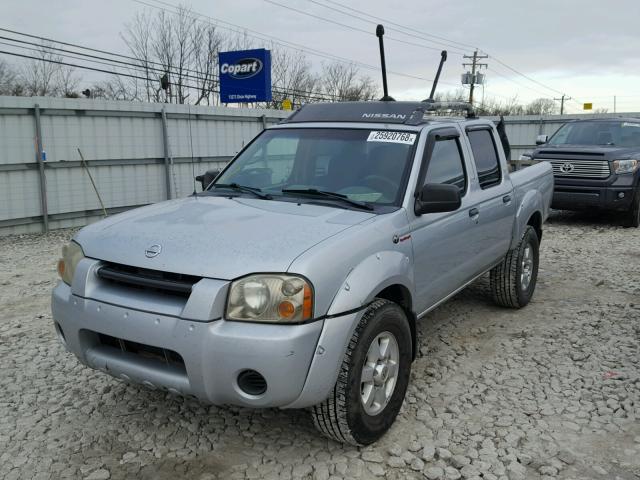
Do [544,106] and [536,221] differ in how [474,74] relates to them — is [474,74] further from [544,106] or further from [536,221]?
[536,221]

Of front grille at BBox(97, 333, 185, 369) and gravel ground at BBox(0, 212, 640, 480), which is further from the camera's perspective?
gravel ground at BBox(0, 212, 640, 480)

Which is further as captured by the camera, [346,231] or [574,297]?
[574,297]

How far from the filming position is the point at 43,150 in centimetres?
1032

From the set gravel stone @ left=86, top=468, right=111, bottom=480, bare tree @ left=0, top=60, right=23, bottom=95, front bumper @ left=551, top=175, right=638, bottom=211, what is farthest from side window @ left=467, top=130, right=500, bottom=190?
bare tree @ left=0, top=60, right=23, bottom=95

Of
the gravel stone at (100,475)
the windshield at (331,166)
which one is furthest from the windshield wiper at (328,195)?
A: the gravel stone at (100,475)

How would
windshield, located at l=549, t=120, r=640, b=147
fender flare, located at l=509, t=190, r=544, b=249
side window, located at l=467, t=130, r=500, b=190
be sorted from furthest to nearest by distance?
1. windshield, located at l=549, t=120, r=640, b=147
2. fender flare, located at l=509, t=190, r=544, b=249
3. side window, located at l=467, t=130, r=500, b=190

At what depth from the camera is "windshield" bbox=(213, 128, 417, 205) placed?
3.79 meters

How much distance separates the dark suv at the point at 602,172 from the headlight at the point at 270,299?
368 inches

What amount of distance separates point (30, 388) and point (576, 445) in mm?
3526

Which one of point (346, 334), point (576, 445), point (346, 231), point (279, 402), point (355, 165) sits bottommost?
point (576, 445)

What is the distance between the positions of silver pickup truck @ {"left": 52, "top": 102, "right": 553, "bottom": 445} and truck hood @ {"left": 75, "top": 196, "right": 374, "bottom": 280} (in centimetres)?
1

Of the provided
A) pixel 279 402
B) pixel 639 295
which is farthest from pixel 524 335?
pixel 279 402

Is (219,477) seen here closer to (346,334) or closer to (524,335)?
(346,334)

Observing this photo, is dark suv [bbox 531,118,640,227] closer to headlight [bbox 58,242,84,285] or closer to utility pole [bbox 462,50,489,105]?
headlight [bbox 58,242,84,285]
